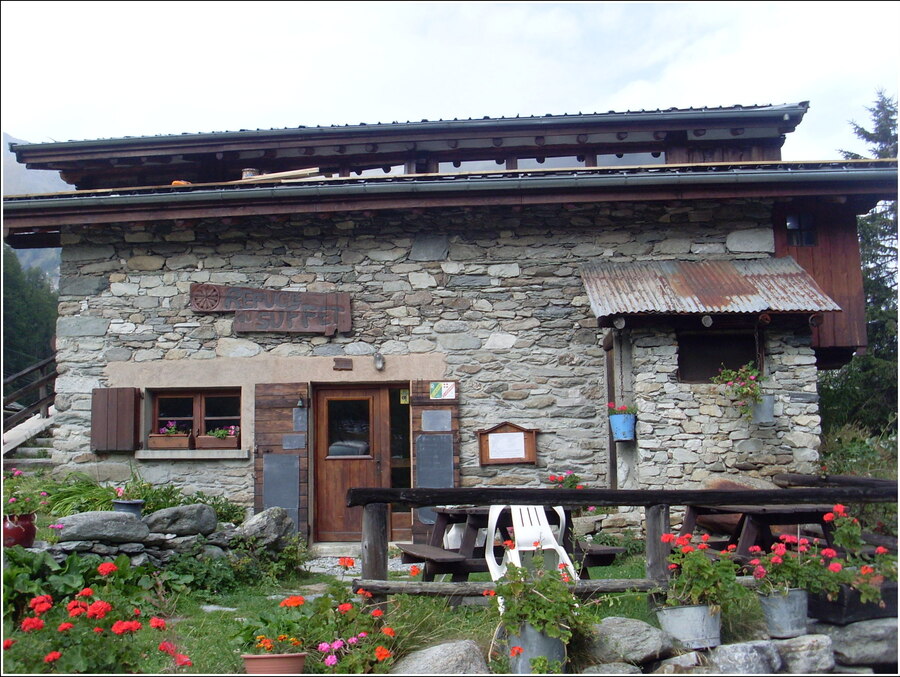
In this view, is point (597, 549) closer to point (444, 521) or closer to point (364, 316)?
point (444, 521)

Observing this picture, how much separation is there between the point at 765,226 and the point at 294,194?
4.98m

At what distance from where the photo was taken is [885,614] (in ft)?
13.2

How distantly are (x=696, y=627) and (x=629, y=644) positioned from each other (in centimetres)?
37

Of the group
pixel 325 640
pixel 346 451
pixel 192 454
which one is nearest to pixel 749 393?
pixel 346 451

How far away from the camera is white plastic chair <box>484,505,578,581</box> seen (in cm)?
477

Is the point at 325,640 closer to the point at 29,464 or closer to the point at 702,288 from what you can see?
the point at 702,288

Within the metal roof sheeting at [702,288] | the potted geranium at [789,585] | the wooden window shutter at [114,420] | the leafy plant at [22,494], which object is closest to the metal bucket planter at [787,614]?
the potted geranium at [789,585]

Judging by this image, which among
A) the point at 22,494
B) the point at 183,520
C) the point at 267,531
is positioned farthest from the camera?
the point at 267,531

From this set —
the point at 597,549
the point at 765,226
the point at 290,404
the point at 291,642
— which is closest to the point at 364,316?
the point at 290,404

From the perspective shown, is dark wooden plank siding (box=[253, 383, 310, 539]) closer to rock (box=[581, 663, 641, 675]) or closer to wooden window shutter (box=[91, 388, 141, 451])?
wooden window shutter (box=[91, 388, 141, 451])

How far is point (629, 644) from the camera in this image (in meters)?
3.97

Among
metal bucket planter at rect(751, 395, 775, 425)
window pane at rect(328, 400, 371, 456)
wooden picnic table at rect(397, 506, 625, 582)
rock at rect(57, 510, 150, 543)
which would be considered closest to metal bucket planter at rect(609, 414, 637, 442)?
metal bucket planter at rect(751, 395, 775, 425)

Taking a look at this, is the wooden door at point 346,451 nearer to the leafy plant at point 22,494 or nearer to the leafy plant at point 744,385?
the leafy plant at point 22,494

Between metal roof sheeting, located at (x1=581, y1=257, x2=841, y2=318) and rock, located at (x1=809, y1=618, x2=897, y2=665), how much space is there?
3617mm
